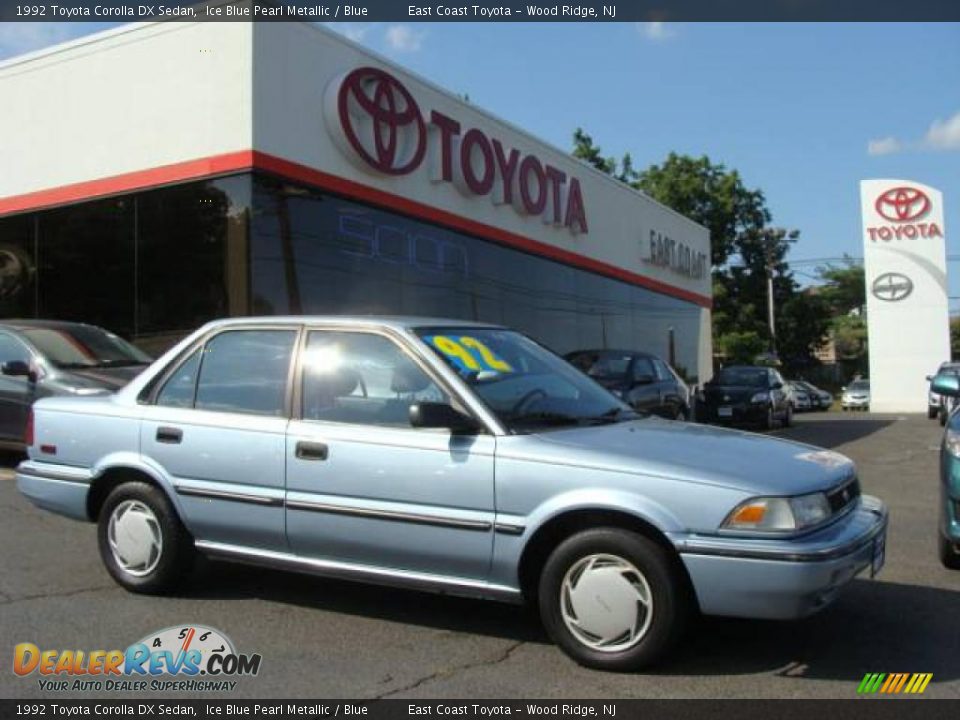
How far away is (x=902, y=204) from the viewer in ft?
116

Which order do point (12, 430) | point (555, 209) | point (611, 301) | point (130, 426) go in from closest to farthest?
point (130, 426), point (12, 430), point (555, 209), point (611, 301)

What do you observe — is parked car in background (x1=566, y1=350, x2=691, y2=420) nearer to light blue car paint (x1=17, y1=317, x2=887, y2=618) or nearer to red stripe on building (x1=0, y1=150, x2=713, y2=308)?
red stripe on building (x1=0, y1=150, x2=713, y2=308)

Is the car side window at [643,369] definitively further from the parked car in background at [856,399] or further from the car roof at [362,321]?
the parked car in background at [856,399]

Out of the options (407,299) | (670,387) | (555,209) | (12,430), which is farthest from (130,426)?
(555,209)

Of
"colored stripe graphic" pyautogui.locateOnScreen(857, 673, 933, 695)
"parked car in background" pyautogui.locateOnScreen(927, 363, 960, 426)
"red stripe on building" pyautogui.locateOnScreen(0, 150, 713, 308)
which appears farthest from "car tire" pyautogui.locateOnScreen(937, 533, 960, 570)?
"parked car in background" pyautogui.locateOnScreen(927, 363, 960, 426)

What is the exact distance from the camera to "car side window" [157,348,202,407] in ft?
17.1

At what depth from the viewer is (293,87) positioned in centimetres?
1211

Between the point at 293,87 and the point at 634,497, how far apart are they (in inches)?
381

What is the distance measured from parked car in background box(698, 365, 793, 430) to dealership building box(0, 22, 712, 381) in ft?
18.0

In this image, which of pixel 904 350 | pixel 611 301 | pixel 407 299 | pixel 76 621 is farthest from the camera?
pixel 904 350

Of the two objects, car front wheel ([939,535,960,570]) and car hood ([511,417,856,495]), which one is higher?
car hood ([511,417,856,495])

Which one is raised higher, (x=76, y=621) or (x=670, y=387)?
(x=670, y=387)

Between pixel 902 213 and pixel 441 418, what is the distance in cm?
3542

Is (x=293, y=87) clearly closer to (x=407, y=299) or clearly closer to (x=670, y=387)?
(x=407, y=299)
